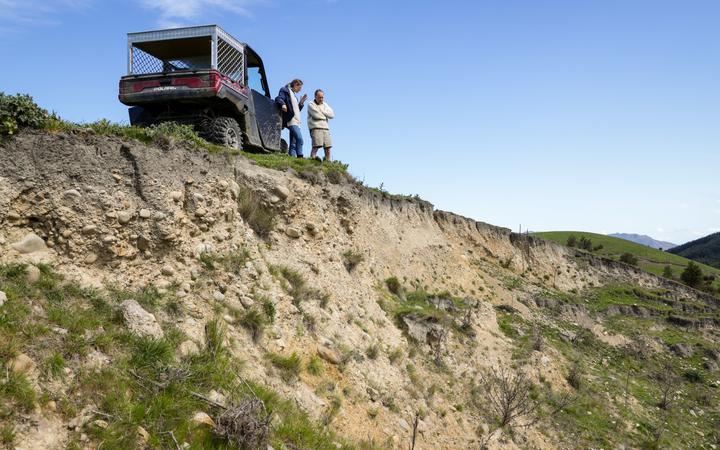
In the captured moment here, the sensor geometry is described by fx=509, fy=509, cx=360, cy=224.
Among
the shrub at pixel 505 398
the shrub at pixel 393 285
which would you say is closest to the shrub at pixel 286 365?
the shrub at pixel 505 398

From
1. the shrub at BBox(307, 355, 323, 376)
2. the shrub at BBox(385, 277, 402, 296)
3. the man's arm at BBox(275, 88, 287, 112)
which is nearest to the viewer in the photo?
the shrub at BBox(307, 355, 323, 376)

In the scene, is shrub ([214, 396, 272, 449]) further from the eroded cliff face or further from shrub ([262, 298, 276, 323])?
shrub ([262, 298, 276, 323])

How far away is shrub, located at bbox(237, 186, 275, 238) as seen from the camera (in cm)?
1017

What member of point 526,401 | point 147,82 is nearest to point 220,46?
point 147,82

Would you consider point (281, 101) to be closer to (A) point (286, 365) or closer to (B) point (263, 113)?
(B) point (263, 113)

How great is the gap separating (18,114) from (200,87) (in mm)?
3963

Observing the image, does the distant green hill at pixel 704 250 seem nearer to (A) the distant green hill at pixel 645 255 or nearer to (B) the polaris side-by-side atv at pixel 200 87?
(A) the distant green hill at pixel 645 255

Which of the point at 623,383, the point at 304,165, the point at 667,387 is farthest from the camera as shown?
the point at 623,383

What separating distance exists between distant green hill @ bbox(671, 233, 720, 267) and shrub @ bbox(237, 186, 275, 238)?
108369 millimetres

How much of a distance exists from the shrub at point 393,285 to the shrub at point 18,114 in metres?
9.39

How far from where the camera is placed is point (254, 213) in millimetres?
10312

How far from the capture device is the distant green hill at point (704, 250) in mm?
102250

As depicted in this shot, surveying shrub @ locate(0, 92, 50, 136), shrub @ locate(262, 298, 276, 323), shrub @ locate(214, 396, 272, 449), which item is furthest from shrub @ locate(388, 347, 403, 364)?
shrub @ locate(0, 92, 50, 136)

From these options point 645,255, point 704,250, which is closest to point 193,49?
point 645,255
